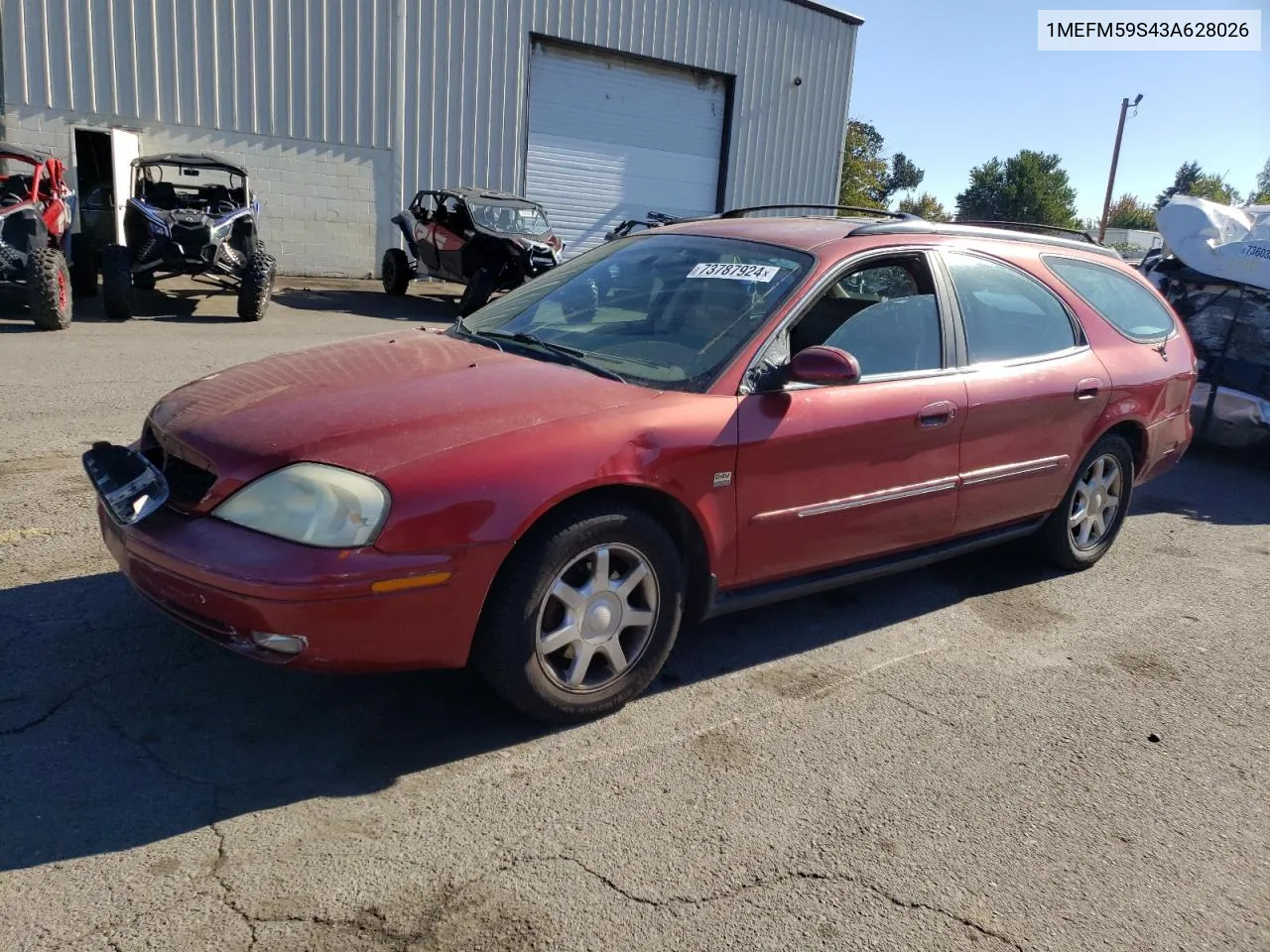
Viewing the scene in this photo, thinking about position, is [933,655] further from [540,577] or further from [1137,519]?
[1137,519]

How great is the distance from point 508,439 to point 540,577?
0.41 meters

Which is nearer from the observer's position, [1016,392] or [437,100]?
[1016,392]

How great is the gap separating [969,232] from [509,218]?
33.6 feet

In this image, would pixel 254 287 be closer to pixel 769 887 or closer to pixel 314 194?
pixel 314 194

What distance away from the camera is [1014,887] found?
8.71ft

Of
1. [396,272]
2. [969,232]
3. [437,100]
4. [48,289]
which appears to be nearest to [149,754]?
[969,232]

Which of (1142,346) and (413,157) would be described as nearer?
(1142,346)

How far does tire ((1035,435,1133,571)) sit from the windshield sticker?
2015 mm

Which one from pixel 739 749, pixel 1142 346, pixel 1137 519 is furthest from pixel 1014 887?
pixel 1137 519

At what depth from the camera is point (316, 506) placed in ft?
9.01

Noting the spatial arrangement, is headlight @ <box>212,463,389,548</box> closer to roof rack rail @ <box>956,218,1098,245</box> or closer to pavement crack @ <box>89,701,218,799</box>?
pavement crack @ <box>89,701,218,799</box>

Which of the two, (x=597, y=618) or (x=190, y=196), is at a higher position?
(x=190, y=196)

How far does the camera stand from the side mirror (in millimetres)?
3453

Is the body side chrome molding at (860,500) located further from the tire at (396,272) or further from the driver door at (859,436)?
the tire at (396,272)
